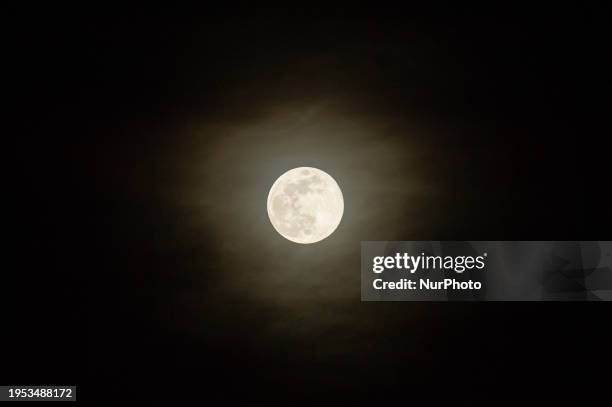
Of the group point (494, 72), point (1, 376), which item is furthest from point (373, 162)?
point (1, 376)

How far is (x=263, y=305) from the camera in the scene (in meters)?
2.50

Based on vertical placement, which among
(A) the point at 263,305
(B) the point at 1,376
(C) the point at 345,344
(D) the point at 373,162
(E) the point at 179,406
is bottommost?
(E) the point at 179,406

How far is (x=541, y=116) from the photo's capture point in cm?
251

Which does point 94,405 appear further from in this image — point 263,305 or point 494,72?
point 494,72

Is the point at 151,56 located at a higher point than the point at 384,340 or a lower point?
higher

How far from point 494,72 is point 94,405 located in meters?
3.28

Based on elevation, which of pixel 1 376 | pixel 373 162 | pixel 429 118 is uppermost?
pixel 429 118

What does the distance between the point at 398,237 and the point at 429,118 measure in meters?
0.76

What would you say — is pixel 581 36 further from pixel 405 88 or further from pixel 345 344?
pixel 345 344

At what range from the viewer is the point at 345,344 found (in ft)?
8.28

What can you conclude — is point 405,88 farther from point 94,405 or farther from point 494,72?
point 94,405

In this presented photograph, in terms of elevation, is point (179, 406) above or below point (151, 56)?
below

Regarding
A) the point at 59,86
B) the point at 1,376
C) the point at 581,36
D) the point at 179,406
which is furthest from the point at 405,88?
the point at 1,376

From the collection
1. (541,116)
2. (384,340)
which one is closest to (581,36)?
(541,116)
